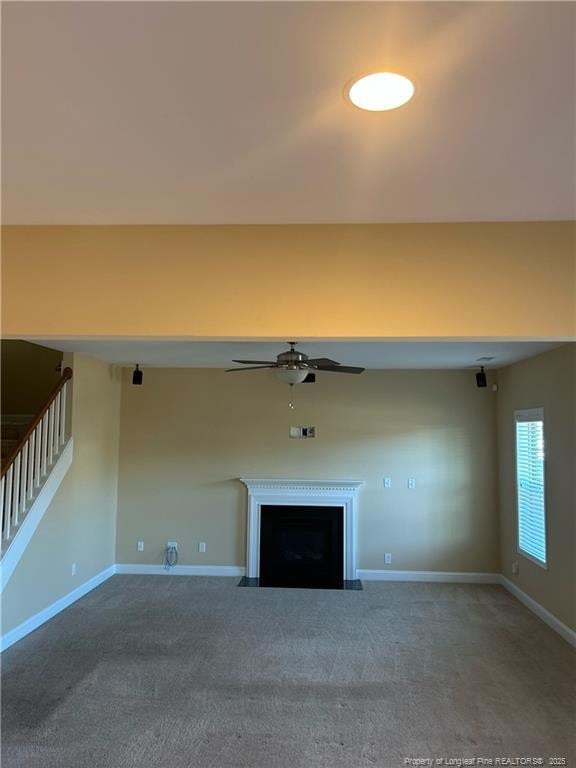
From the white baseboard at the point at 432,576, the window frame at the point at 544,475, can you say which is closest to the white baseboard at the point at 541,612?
the white baseboard at the point at 432,576

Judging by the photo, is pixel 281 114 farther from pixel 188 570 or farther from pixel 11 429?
pixel 188 570

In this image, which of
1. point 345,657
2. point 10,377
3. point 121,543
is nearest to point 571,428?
point 345,657

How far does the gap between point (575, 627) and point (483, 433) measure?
2.49 m

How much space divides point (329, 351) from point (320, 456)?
1.85m

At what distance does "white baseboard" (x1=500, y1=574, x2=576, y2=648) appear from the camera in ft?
13.7

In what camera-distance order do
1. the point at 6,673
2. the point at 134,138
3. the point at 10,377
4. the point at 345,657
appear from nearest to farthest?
the point at 134,138 → the point at 6,673 → the point at 345,657 → the point at 10,377

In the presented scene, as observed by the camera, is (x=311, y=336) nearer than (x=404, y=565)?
Yes

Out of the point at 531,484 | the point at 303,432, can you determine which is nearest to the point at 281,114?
the point at 531,484

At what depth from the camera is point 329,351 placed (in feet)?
16.0

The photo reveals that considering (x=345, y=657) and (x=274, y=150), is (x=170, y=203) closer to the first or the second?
(x=274, y=150)

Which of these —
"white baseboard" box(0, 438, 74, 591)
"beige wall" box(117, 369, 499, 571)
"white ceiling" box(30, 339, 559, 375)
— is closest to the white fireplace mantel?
"beige wall" box(117, 369, 499, 571)

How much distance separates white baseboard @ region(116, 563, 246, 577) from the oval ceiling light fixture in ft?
18.9

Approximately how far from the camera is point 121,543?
6.22 m

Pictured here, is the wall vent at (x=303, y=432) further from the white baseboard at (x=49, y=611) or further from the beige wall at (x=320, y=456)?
the white baseboard at (x=49, y=611)
